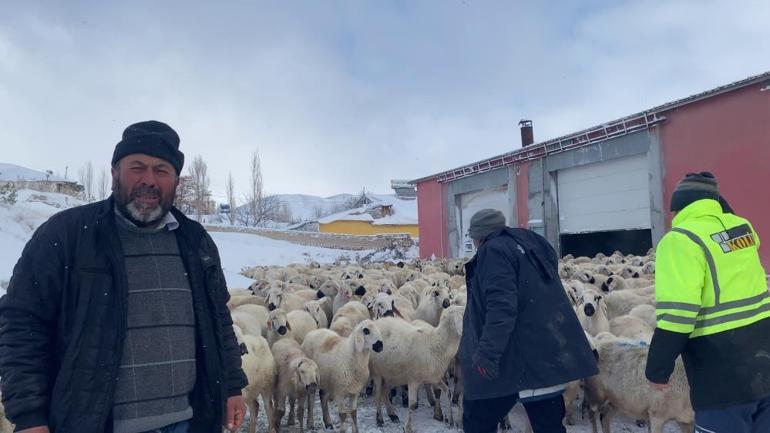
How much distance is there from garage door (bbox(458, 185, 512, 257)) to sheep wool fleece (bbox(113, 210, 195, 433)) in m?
22.9

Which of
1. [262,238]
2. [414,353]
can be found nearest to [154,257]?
[414,353]

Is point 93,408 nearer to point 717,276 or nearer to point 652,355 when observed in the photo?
point 652,355

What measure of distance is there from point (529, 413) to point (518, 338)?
1.92 ft

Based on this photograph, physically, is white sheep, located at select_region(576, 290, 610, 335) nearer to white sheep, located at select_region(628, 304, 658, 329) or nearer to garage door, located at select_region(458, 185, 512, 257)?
white sheep, located at select_region(628, 304, 658, 329)

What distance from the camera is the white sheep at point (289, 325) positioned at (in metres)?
7.95

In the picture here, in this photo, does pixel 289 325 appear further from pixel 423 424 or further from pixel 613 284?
pixel 613 284

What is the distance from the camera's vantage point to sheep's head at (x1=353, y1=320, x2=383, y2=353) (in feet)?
22.6

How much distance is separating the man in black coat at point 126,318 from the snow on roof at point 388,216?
2204 inches

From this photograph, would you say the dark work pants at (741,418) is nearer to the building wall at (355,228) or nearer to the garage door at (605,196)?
the garage door at (605,196)

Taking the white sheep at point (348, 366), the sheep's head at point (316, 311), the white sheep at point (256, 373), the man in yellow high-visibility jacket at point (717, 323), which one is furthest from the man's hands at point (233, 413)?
the sheep's head at point (316, 311)

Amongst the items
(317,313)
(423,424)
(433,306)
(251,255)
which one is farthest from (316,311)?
(251,255)

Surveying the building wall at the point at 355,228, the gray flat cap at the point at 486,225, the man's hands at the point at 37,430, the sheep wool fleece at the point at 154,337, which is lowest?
the man's hands at the point at 37,430

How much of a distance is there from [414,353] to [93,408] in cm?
525

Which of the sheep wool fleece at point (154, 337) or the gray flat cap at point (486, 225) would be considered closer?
the sheep wool fleece at point (154, 337)
